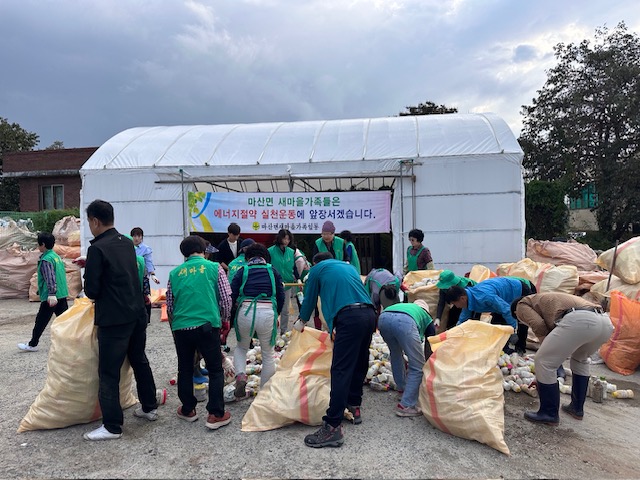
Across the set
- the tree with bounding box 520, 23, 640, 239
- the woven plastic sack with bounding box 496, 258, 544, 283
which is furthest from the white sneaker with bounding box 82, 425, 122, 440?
A: the tree with bounding box 520, 23, 640, 239

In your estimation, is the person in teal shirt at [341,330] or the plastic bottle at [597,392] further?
the plastic bottle at [597,392]

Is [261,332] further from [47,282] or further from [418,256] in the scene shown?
[418,256]

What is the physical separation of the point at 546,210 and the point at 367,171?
23.2 feet

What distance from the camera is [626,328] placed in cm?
455

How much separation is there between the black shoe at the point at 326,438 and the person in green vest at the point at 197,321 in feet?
2.32

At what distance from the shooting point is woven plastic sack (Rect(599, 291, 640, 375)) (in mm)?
4535

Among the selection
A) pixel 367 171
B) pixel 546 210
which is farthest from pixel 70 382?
pixel 546 210

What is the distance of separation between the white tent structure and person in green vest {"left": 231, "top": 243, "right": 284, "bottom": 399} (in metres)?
4.85

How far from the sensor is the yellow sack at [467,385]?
293 centimetres

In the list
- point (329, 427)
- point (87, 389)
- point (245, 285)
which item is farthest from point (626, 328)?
point (87, 389)

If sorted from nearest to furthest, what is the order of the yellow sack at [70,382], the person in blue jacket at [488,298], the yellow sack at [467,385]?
the yellow sack at [467,385], the yellow sack at [70,382], the person in blue jacket at [488,298]

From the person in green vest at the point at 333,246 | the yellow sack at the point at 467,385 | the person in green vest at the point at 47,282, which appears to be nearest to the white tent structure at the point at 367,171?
the person in green vest at the point at 333,246

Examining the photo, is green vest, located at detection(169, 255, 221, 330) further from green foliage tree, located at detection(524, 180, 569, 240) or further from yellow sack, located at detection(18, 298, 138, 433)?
green foliage tree, located at detection(524, 180, 569, 240)

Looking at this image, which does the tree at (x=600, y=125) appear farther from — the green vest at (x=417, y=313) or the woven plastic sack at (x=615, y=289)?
the green vest at (x=417, y=313)
